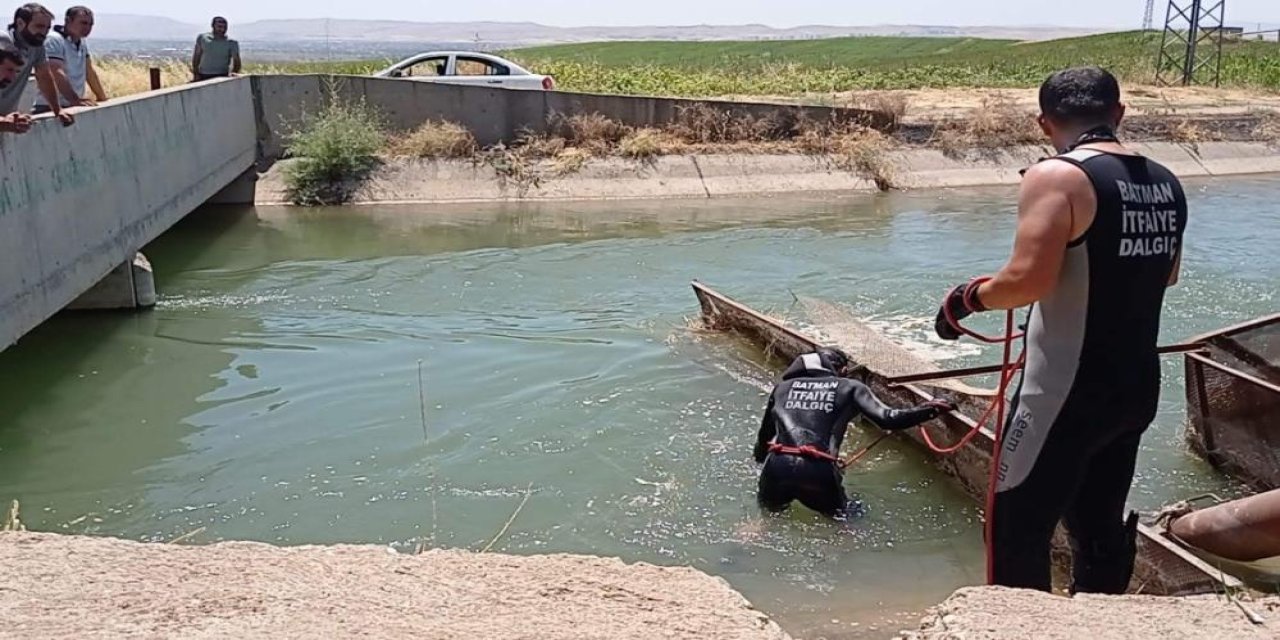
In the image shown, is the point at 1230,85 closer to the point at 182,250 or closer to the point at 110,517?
the point at 182,250

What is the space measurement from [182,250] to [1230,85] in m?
29.0

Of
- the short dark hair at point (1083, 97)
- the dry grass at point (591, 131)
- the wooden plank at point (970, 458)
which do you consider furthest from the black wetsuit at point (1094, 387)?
the dry grass at point (591, 131)

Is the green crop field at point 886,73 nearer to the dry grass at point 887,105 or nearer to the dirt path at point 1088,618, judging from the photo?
the dry grass at point 887,105

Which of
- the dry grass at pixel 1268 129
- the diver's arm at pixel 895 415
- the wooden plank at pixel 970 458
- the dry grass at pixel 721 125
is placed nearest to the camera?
the wooden plank at pixel 970 458

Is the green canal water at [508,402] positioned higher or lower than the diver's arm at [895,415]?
lower

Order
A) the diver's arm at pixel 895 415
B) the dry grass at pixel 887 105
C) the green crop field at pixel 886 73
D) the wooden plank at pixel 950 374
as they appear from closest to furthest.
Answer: the diver's arm at pixel 895 415
the wooden plank at pixel 950 374
the dry grass at pixel 887 105
the green crop field at pixel 886 73

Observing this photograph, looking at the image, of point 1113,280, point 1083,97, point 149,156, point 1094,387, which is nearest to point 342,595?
point 1094,387

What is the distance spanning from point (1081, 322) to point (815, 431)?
3072 millimetres

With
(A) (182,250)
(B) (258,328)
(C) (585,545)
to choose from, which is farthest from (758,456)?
(A) (182,250)

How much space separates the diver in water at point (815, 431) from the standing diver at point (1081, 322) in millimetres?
2524

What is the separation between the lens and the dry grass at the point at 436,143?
21078 mm

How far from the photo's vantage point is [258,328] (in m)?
12.0

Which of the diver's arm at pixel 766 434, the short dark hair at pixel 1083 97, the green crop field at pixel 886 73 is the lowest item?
the diver's arm at pixel 766 434

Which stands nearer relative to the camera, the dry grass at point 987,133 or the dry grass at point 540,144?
the dry grass at point 540,144
